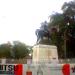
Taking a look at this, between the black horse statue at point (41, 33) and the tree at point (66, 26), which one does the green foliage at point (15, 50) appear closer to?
the black horse statue at point (41, 33)

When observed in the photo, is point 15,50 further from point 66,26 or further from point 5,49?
point 66,26

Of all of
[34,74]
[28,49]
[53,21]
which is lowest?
[34,74]

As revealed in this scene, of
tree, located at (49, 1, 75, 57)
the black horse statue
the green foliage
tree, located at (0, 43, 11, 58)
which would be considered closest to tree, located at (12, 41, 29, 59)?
the green foliage

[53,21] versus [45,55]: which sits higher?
[53,21]

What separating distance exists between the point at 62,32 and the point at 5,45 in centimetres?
1415

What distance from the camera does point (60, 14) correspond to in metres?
44.8

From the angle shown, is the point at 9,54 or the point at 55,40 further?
the point at 9,54

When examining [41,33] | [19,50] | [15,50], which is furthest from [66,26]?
[15,50]

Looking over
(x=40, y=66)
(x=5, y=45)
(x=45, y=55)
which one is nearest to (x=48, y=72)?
(x=40, y=66)

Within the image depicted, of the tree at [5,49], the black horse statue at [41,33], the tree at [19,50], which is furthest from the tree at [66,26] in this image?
the tree at [5,49]

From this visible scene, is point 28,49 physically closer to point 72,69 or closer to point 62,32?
point 62,32

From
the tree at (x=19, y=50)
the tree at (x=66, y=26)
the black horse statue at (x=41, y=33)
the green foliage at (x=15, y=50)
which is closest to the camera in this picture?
the tree at (x=66, y=26)

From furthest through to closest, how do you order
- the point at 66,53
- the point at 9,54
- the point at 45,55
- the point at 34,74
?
the point at 9,54, the point at 66,53, the point at 45,55, the point at 34,74

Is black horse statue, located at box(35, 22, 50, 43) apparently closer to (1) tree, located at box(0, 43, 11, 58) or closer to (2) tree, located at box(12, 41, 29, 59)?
(2) tree, located at box(12, 41, 29, 59)
